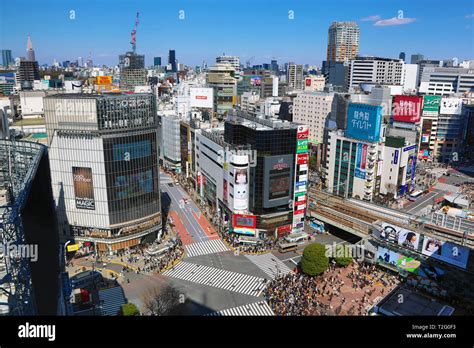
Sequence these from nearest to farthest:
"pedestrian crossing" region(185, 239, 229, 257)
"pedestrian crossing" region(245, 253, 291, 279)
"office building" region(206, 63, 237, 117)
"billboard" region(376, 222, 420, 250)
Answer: "billboard" region(376, 222, 420, 250) < "pedestrian crossing" region(245, 253, 291, 279) < "pedestrian crossing" region(185, 239, 229, 257) < "office building" region(206, 63, 237, 117)

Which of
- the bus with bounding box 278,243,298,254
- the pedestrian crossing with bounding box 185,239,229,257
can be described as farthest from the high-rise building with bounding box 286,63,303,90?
the bus with bounding box 278,243,298,254

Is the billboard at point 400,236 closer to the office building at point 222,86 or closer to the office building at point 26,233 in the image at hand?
the office building at point 26,233

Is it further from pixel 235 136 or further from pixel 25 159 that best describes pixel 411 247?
pixel 25 159

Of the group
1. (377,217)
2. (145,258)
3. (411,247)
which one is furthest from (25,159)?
(377,217)

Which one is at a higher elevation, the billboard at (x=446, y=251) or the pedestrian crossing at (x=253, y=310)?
the billboard at (x=446, y=251)

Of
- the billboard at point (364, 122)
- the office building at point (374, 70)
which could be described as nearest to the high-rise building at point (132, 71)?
the office building at point (374, 70)

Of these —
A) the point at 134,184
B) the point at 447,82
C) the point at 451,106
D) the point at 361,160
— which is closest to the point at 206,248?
the point at 134,184

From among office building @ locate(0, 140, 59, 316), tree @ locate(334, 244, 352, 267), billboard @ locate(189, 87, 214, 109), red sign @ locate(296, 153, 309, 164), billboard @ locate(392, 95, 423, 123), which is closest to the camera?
office building @ locate(0, 140, 59, 316)

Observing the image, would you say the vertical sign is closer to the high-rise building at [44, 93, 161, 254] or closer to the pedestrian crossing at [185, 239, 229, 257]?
the pedestrian crossing at [185, 239, 229, 257]
